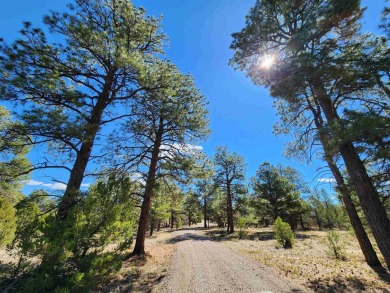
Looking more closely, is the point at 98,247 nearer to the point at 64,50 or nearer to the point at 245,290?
the point at 245,290

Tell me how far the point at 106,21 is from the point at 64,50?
2.06m

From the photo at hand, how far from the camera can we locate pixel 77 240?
4.45 meters

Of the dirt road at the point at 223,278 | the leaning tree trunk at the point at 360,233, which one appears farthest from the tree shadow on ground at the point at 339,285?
the leaning tree trunk at the point at 360,233

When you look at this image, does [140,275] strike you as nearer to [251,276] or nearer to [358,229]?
[251,276]

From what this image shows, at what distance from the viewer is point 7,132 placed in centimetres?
498

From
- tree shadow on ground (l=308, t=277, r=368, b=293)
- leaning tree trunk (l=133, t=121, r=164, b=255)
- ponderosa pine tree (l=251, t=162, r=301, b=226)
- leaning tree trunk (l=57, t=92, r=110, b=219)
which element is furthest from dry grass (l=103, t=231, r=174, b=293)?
ponderosa pine tree (l=251, t=162, r=301, b=226)

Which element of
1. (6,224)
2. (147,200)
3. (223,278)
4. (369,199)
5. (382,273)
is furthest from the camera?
(147,200)

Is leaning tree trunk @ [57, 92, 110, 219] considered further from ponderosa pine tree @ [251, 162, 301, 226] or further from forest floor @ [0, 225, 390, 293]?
ponderosa pine tree @ [251, 162, 301, 226]

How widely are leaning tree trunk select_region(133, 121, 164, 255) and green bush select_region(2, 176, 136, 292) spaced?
3.66 meters

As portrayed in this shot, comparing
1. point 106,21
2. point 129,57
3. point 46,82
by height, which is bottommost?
point 46,82

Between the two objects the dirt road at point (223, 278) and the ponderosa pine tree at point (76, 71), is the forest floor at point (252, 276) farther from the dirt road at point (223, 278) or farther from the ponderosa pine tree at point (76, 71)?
the ponderosa pine tree at point (76, 71)

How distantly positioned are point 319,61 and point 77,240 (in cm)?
804

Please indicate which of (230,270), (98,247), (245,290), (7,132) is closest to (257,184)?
(230,270)

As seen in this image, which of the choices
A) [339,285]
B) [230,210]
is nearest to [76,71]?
[339,285]
